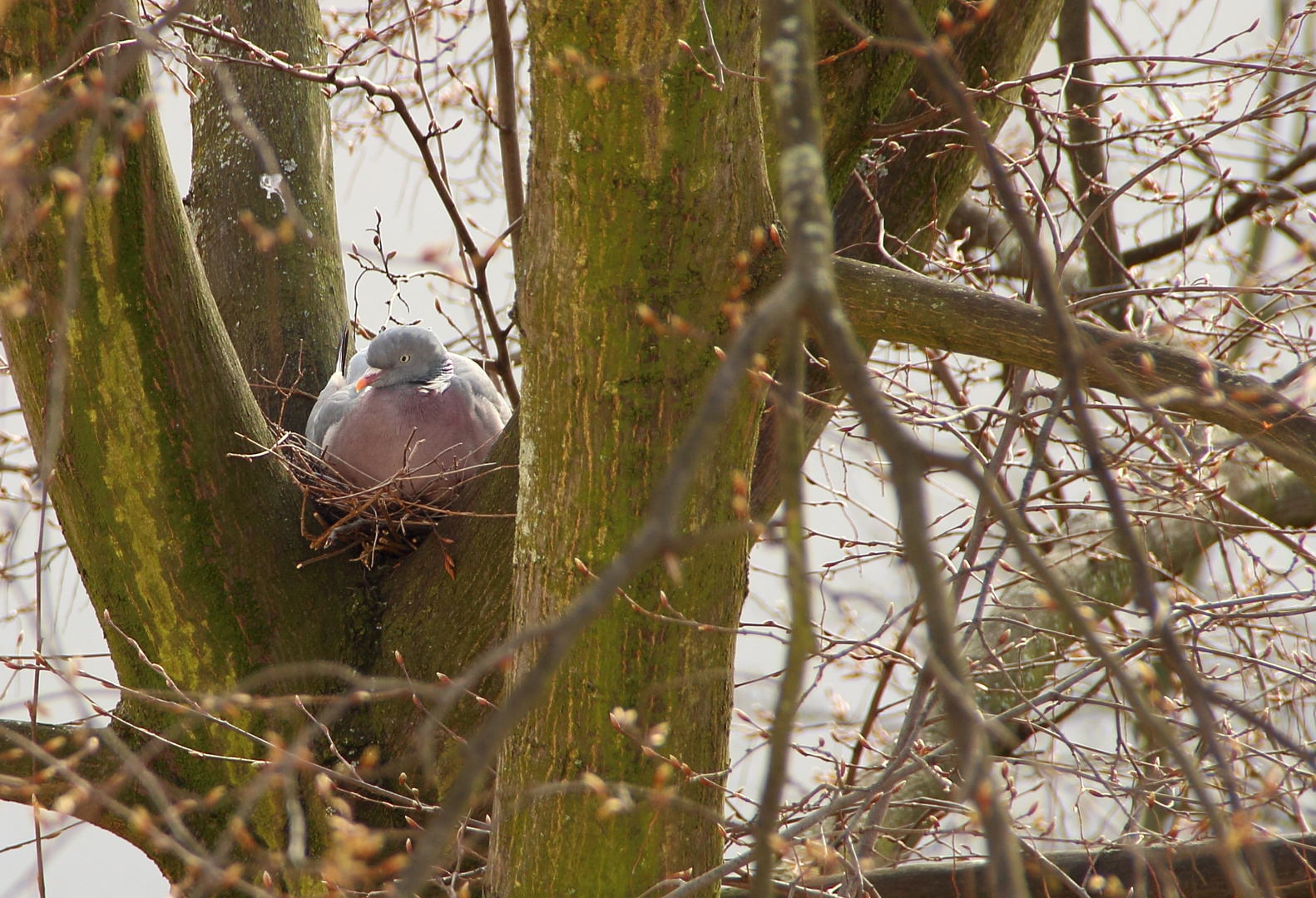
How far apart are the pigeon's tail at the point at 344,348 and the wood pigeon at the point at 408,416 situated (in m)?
0.03

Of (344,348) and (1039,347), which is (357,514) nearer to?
(344,348)

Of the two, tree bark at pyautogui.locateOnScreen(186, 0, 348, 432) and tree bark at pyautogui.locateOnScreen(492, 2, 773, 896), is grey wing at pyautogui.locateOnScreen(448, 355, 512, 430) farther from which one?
tree bark at pyautogui.locateOnScreen(492, 2, 773, 896)

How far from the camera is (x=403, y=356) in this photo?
93.0 inches

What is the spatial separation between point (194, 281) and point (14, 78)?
1.16 ft

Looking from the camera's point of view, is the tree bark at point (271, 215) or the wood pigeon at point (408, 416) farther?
the tree bark at point (271, 215)

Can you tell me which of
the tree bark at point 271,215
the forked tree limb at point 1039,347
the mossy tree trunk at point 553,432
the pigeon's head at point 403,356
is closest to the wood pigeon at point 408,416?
the pigeon's head at point 403,356

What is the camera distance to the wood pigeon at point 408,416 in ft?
7.25

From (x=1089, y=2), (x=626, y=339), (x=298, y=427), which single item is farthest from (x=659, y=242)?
(x=1089, y=2)

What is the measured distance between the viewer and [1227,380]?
3.98 feet

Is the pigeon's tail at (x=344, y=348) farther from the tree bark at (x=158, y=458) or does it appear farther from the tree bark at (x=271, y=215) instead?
the tree bark at (x=158, y=458)

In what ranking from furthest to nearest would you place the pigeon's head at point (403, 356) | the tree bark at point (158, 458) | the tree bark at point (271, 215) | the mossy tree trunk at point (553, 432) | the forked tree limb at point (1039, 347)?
the tree bark at point (271, 215) → the pigeon's head at point (403, 356) → the tree bark at point (158, 458) → the mossy tree trunk at point (553, 432) → the forked tree limb at point (1039, 347)

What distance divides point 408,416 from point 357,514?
33cm

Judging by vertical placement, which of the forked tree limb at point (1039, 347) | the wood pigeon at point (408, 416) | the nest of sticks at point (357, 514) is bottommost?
the forked tree limb at point (1039, 347)

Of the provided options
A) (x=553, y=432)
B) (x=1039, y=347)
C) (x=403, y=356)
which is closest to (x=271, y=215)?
(x=403, y=356)
